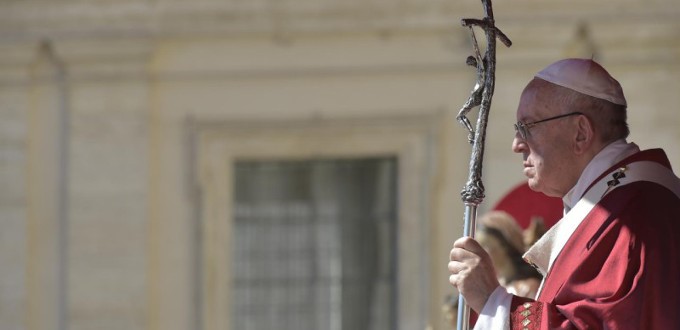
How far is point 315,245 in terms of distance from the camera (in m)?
11.9

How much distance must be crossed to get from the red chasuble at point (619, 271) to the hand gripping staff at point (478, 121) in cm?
21

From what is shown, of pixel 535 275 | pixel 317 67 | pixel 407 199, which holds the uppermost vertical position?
pixel 317 67

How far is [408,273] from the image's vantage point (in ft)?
37.7

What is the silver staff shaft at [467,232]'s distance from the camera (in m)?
4.77

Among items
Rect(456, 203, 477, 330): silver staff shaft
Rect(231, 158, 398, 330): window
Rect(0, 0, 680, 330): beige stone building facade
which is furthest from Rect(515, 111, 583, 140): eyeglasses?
Rect(231, 158, 398, 330): window

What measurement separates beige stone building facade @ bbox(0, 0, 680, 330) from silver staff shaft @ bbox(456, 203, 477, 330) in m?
6.47

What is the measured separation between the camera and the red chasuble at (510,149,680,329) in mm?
4465

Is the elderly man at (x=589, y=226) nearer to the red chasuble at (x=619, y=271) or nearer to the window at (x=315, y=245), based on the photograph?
the red chasuble at (x=619, y=271)

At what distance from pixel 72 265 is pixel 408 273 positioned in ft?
5.85

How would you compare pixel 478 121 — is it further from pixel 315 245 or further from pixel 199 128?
pixel 315 245

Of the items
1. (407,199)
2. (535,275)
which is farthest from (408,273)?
(535,275)

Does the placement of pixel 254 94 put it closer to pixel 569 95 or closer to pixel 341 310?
pixel 341 310

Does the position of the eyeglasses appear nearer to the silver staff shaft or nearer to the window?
A: the silver staff shaft

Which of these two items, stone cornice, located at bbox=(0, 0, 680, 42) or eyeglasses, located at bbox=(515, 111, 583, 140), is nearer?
eyeglasses, located at bbox=(515, 111, 583, 140)
